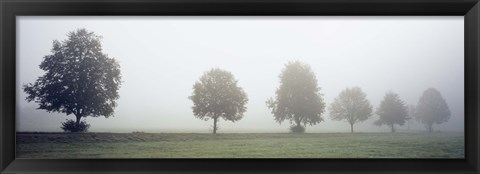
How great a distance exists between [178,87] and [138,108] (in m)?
0.33

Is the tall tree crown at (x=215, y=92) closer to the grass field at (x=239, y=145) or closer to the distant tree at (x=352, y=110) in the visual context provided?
the grass field at (x=239, y=145)

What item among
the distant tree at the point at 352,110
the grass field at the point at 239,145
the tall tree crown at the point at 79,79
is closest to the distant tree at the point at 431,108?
the grass field at the point at 239,145

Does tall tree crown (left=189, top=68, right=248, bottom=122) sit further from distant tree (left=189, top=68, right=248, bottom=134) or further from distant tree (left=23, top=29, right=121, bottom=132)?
distant tree (left=23, top=29, right=121, bottom=132)

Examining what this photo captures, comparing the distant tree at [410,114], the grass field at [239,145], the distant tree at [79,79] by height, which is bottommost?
the grass field at [239,145]

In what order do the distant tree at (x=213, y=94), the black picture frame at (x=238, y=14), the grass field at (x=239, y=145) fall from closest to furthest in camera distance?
1. the black picture frame at (x=238, y=14)
2. the grass field at (x=239, y=145)
3. the distant tree at (x=213, y=94)

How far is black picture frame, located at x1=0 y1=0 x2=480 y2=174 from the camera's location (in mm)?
2824

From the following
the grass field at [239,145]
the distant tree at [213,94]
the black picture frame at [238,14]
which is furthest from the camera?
the distant tree at [213,94]

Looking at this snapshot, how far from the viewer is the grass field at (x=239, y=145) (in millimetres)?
2979

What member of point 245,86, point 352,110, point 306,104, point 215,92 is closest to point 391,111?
point 352,110

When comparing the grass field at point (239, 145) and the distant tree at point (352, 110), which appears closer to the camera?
the grass field at point (239, 145)

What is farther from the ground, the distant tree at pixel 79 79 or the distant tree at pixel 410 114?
the distant tree at pixel 79 79

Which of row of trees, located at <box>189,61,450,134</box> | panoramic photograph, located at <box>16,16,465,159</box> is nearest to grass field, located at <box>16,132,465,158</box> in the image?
panoramic photograph, located at <box>16,16,465,159</box>

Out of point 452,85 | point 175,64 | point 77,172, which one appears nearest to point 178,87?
point 175,64

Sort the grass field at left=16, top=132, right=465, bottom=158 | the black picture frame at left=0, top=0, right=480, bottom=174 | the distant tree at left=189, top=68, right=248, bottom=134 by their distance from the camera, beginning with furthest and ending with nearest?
the distant tree at left=189, top=68, right=248, bottom=134 < the grass field at left=16, top=132, right=465, bottom=158 < the black picture frame at left=0, top=0, right=480, bottom=174
